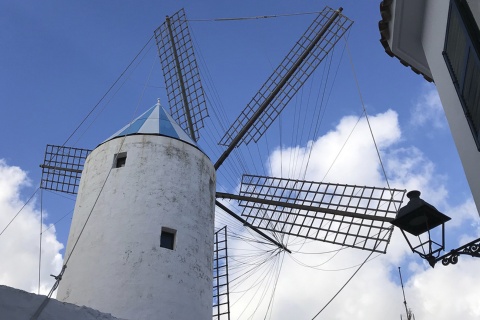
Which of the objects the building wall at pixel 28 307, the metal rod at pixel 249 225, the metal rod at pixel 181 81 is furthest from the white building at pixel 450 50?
the metal rod at pixel 181 81

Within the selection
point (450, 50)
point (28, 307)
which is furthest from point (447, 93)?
point (28, 307)

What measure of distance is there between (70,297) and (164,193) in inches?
85.0

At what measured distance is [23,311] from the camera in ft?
16.0

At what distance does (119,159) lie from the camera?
10.2 m

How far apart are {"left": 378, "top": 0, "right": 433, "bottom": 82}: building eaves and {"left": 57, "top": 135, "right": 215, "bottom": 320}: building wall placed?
456 cm

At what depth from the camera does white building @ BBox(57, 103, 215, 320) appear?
27.5ft

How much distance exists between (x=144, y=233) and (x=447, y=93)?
5.48m

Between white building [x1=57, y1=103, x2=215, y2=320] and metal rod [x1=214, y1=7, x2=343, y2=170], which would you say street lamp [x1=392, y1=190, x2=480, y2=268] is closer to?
white building [x1=57, y1=103, x2=215, y2=320]

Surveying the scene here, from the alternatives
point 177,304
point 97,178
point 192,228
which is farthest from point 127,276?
point 97,178

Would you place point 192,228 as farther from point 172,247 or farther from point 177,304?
point 177,304

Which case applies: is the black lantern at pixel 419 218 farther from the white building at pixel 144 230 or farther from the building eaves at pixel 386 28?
the white building at pixel 144 230

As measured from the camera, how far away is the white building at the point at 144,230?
8367 millimetres

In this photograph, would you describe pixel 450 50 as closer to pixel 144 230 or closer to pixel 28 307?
pixel 28 307

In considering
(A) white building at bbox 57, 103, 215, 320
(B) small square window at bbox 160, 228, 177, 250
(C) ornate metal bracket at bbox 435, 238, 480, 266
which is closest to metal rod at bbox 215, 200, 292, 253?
(A) white building at bbox 57, 103, 215, 320
